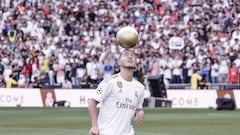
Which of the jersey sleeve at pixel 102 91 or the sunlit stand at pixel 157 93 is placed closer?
the jersey sleeve at pixel 102 91

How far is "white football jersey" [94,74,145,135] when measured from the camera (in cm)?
905

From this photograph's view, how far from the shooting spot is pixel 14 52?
38188mm

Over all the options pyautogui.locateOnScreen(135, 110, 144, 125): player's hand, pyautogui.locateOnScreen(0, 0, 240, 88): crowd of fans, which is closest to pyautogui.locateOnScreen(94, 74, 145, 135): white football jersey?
pyautogui.locateOnScreen(135, 110, 144, 125): player's hand

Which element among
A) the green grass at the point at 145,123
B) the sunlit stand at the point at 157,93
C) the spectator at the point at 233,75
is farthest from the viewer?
the spectator at the point at 233,75

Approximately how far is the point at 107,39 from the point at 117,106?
2992cm

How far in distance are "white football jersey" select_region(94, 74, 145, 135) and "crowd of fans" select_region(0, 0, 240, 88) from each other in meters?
23.2

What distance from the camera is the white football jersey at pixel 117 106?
905cm

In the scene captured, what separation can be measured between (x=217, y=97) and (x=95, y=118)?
24.3m

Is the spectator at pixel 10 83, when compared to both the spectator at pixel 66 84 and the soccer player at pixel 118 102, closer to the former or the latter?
the spectator at pixel 66 84

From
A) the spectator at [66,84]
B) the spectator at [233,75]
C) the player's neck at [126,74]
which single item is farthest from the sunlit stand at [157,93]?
the player's neck at [126,74]

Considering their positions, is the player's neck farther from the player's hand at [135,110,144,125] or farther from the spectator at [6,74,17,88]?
the spectator at [6,74,17,88]

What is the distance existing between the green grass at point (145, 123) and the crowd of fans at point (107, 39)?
5.71 meters

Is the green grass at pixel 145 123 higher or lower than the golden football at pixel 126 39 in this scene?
lower

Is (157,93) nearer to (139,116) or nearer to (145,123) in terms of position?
(145,123)
